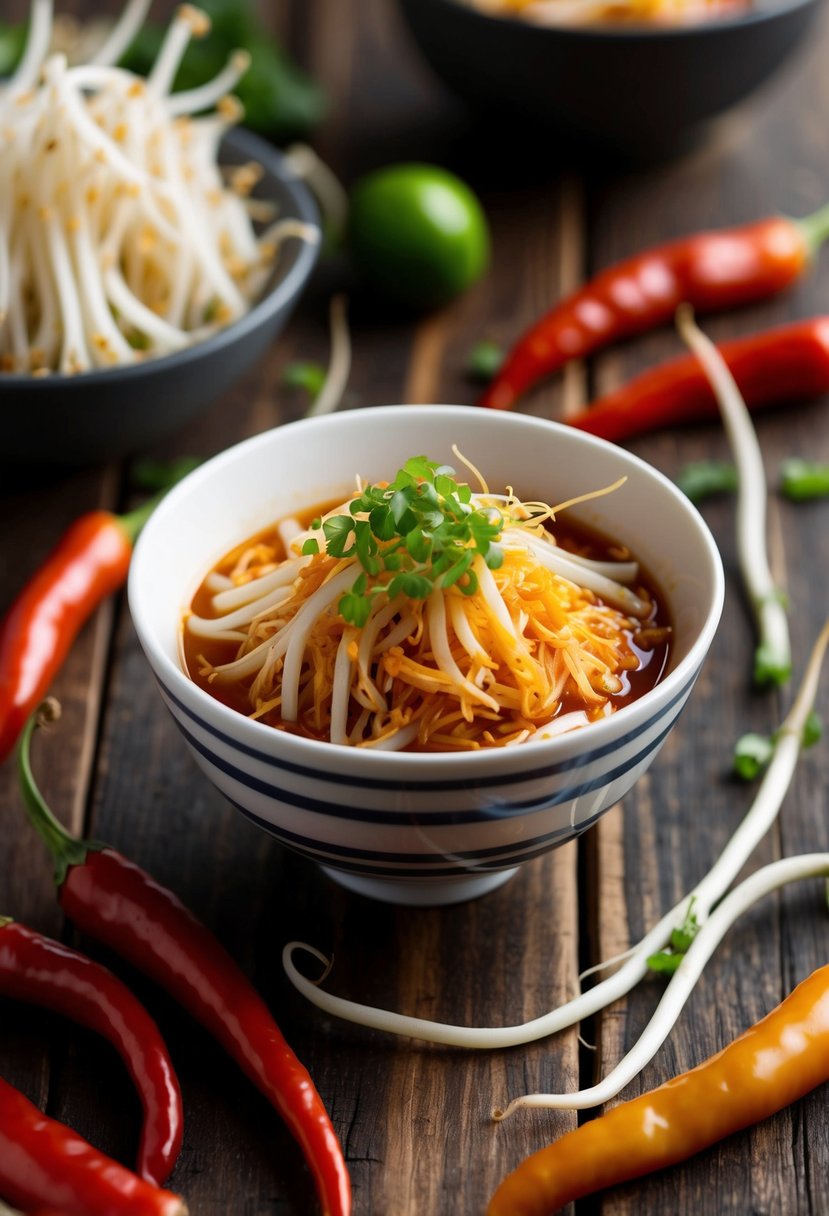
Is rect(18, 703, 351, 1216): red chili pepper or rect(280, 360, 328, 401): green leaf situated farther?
rect(280, 360, 328, 401): green leaf

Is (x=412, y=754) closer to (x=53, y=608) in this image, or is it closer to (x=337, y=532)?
(x=337, y=532)

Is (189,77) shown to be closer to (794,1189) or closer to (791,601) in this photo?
(791,601)

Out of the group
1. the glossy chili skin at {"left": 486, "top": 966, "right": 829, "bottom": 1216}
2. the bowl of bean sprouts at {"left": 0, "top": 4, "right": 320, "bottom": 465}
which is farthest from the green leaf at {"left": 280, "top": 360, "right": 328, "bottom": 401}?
the glossy chili skin at {"left": 486, "top": 966, "right": 829, "bottom": 1216}

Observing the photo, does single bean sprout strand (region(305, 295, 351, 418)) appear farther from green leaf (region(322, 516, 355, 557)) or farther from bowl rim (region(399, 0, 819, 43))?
green leaf (region(322, 516, 355, 557))

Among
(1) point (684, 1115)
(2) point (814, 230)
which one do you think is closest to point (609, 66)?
(2) point (814, 230)

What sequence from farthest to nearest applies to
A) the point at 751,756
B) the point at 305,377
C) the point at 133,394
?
the point at 305,377, the point at 133,394, the point at 751,756
